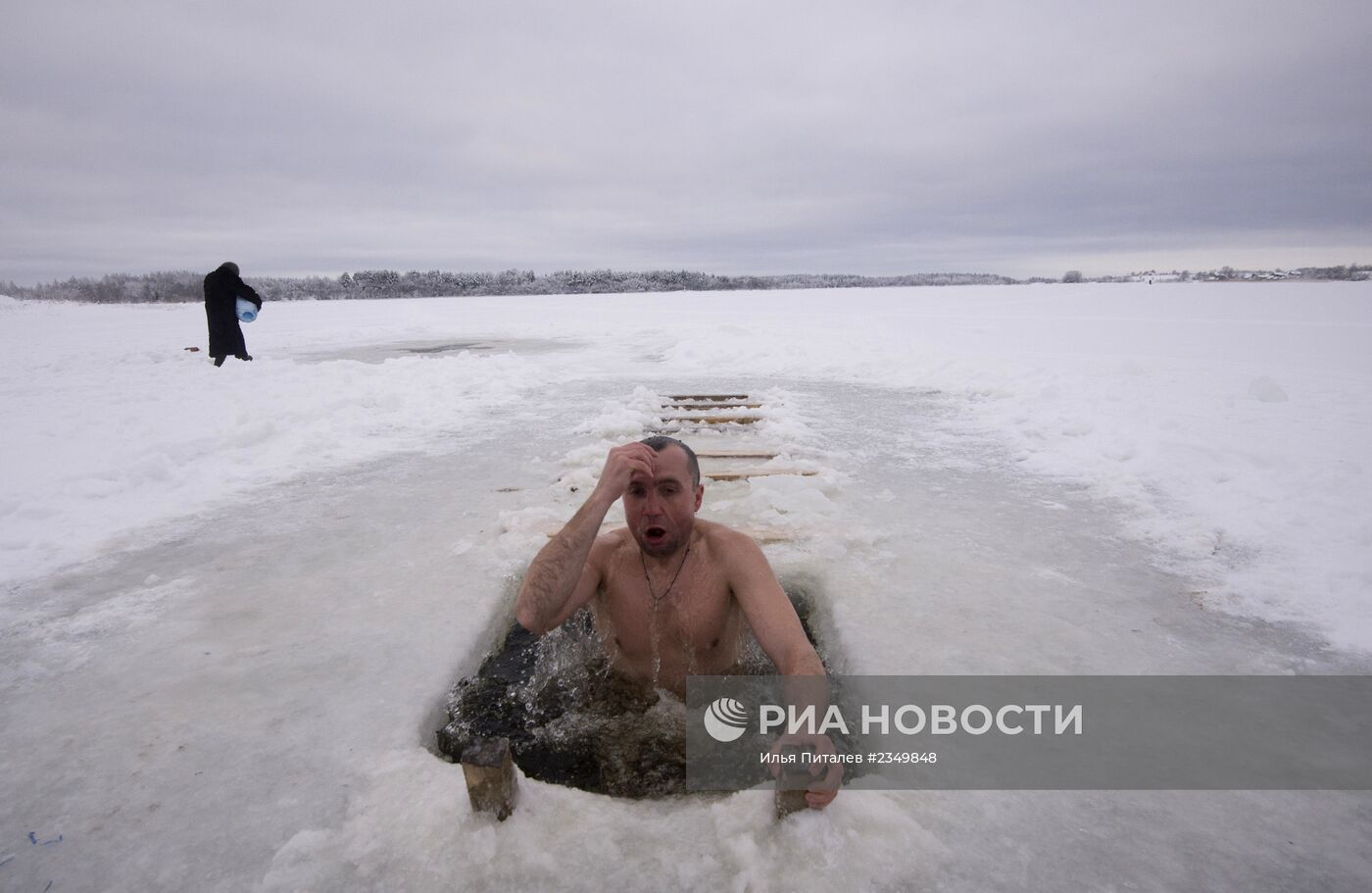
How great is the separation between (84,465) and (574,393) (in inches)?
199

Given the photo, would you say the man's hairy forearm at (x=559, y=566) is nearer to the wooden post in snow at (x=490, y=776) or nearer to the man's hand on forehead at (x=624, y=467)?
the man's hand on forehead at (x=624, y=467)

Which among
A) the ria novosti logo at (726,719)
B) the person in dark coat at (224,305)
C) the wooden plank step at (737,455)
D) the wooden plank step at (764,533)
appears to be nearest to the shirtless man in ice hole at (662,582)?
the ria novosti logo at (726,719)

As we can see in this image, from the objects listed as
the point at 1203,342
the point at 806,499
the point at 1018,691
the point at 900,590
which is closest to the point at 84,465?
the point at 806,499

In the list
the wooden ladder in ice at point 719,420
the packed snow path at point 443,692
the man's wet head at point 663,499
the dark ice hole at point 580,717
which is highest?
the man's wet head at point 663,499

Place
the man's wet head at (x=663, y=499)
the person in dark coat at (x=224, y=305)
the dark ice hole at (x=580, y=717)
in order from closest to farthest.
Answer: the man's wet head at (x=663, y=499)
the dark ice hole at (x=580, y=717)
the person in dark coat at (x=224, y=305)

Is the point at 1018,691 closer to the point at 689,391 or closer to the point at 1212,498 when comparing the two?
the point at 1212,498

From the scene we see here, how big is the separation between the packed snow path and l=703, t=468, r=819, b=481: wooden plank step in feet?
0.86

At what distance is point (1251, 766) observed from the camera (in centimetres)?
194

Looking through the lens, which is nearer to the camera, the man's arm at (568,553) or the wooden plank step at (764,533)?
the man's arm at (568,553)

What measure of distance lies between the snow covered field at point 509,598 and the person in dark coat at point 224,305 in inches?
94.3

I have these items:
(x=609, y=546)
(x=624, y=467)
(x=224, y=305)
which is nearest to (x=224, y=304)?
(x=224, y=305)

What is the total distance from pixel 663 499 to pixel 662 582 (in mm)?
378

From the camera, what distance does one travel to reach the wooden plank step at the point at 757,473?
4914mm

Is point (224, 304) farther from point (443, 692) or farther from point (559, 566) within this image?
point (559, 566)
